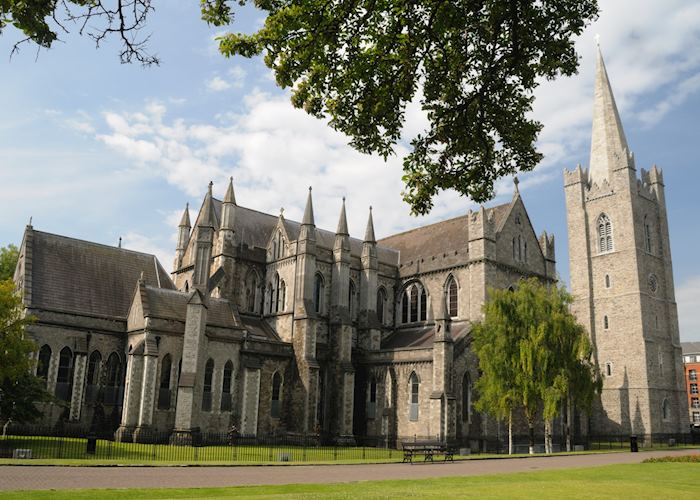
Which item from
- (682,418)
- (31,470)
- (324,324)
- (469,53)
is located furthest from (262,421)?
(682,418)

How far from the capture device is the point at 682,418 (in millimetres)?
55531

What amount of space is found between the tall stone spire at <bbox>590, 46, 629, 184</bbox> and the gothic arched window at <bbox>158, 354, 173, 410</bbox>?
4645 centimetres

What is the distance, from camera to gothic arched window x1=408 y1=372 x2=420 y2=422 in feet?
131

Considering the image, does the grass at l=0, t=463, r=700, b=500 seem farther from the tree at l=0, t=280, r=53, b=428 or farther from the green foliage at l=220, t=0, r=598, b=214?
the tree at l=0, t=280, r=53, b=428

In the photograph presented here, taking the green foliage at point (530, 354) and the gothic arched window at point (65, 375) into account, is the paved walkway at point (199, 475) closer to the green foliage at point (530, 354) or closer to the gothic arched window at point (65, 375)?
the green foliage at point (530, 354)

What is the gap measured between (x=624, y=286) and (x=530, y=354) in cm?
2484

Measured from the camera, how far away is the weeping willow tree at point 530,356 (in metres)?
36.8

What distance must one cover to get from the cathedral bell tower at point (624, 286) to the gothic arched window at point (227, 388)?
34.8 metres

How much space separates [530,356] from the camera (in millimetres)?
36625

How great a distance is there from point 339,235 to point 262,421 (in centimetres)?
1454

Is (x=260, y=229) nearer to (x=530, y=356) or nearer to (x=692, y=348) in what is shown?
(x=530, y=356)

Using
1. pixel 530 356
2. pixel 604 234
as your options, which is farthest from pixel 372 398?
pixel 604 234

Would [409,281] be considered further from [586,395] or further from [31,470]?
[31,470]

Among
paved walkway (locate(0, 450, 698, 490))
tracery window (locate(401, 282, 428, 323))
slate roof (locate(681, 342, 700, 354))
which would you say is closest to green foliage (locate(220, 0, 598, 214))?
paved walkway (locate(0, 450, 698, 490))
